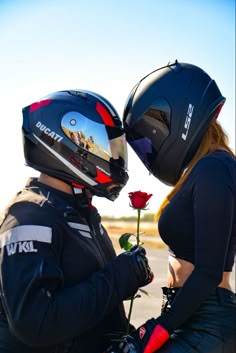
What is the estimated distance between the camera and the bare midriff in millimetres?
2299

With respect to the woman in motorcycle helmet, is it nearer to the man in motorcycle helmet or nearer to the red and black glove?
the red and black glove

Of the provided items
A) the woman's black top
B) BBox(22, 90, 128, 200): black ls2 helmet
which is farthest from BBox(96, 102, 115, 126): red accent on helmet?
the woman's black top

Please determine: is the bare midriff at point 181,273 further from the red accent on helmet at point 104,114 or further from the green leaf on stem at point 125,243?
the red accent on helmet at point 104,114

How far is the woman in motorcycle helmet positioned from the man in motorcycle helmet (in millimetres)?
147

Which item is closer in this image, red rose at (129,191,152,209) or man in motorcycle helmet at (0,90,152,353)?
man in motorcycle helmet at (0,90,152,353)

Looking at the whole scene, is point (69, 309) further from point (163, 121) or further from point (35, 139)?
point (163, 121)

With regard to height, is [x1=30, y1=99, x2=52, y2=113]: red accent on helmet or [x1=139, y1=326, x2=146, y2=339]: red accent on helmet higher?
[x1=30, y1=99, x2=52, y2=113]: red accent on helmet

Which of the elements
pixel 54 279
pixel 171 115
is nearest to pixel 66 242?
pixel 54 279

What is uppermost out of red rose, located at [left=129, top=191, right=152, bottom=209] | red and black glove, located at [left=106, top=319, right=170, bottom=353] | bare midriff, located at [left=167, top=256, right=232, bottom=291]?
red rose, located at [left=129, top=191, right=152, bottom=209]

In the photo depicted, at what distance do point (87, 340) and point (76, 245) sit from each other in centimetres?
44

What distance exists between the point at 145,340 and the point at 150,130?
976 mm

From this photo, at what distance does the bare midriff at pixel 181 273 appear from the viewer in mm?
2299

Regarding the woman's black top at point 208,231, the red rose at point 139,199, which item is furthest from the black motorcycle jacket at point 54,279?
the red rose at point 139,199

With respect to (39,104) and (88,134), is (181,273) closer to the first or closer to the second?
(88,134)
